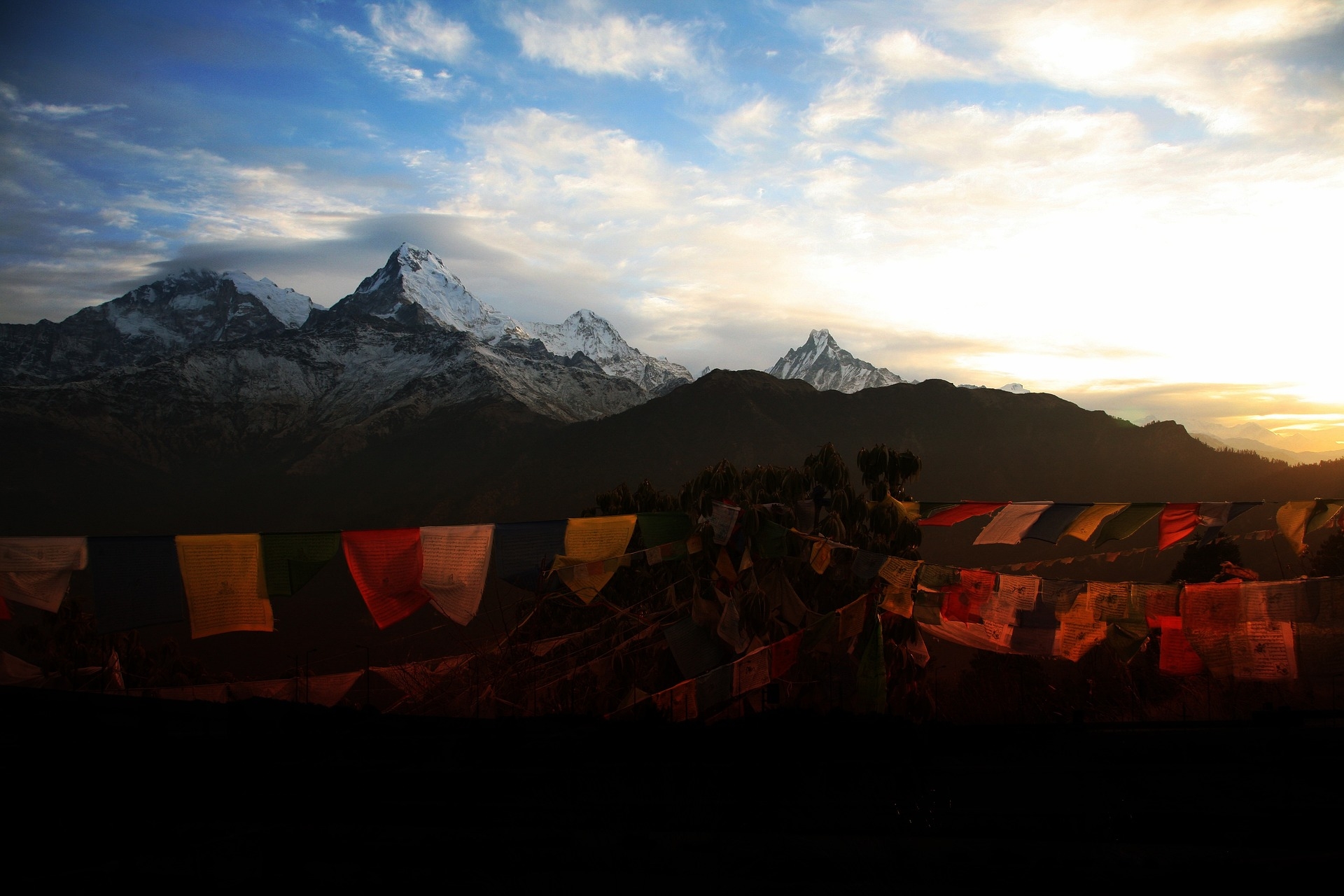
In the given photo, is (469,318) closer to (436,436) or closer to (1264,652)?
(436,436)

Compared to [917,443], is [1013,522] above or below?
below

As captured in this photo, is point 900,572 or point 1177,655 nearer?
point 900,572

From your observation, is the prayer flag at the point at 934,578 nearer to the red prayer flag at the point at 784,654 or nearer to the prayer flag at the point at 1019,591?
the prayer flag at the point at 1019,591

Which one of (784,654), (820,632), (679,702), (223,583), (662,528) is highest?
(662,528)

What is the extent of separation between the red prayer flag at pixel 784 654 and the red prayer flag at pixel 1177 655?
134 inches

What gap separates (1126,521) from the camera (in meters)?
7.65

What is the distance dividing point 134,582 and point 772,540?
5277 mm

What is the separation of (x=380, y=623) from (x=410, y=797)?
9.20 ft

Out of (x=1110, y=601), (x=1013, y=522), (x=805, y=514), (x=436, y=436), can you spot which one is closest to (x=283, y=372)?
(x=436, y=436)

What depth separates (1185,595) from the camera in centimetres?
680

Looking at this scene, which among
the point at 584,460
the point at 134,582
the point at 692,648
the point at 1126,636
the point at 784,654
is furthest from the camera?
the point at 584,460

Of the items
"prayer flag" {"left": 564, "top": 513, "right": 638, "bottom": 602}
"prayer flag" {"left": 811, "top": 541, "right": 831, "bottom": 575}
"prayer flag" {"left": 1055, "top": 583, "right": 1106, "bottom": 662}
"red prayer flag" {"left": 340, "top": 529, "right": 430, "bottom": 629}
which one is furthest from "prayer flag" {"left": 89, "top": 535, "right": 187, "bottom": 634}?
"prayer flag" {"left": 1055, "top": 583, "right": 1106, "bottom": 662}

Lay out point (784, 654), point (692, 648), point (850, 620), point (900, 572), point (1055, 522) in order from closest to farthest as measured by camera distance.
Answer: point (900, 572), point (784, 654), point (1055, 522), point (850, 620), point (692, 648)

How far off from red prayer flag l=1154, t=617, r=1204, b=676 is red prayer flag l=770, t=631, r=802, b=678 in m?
3.41
